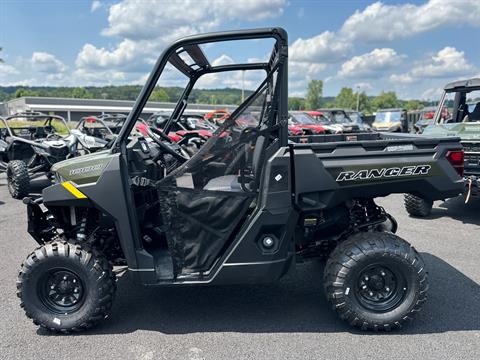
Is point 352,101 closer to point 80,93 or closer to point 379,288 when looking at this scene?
point 80,93

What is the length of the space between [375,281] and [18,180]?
764 cm

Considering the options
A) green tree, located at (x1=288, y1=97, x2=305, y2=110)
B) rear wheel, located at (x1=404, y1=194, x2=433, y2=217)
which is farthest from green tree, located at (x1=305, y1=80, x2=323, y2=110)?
rear wheel, located at (x1=404, y1=194, x2=433, y2=217)

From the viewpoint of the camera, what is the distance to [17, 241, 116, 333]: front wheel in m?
3.17

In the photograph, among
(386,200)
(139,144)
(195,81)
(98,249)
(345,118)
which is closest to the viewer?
(98,249)

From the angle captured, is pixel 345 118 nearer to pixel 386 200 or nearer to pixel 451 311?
pixel 386 200

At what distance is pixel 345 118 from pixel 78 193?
19998mm

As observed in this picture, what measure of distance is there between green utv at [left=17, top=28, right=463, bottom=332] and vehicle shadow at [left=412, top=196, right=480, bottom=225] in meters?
3.62

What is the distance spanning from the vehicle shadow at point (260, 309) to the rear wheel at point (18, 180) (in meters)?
5.39

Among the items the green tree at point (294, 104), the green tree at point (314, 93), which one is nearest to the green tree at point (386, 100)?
the green tree at point (314, 93)

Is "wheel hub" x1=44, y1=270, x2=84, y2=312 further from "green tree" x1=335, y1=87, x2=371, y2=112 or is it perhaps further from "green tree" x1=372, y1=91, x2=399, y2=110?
"green tree" x1=372, y1=91, x2=399, y2=110

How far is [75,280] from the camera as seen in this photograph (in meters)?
3.25

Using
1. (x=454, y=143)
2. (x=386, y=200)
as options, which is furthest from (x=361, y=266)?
(x=386, y=200)

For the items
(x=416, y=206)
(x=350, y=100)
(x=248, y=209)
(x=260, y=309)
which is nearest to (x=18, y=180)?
(x=260, y=309)

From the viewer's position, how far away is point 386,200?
799 centimetres
